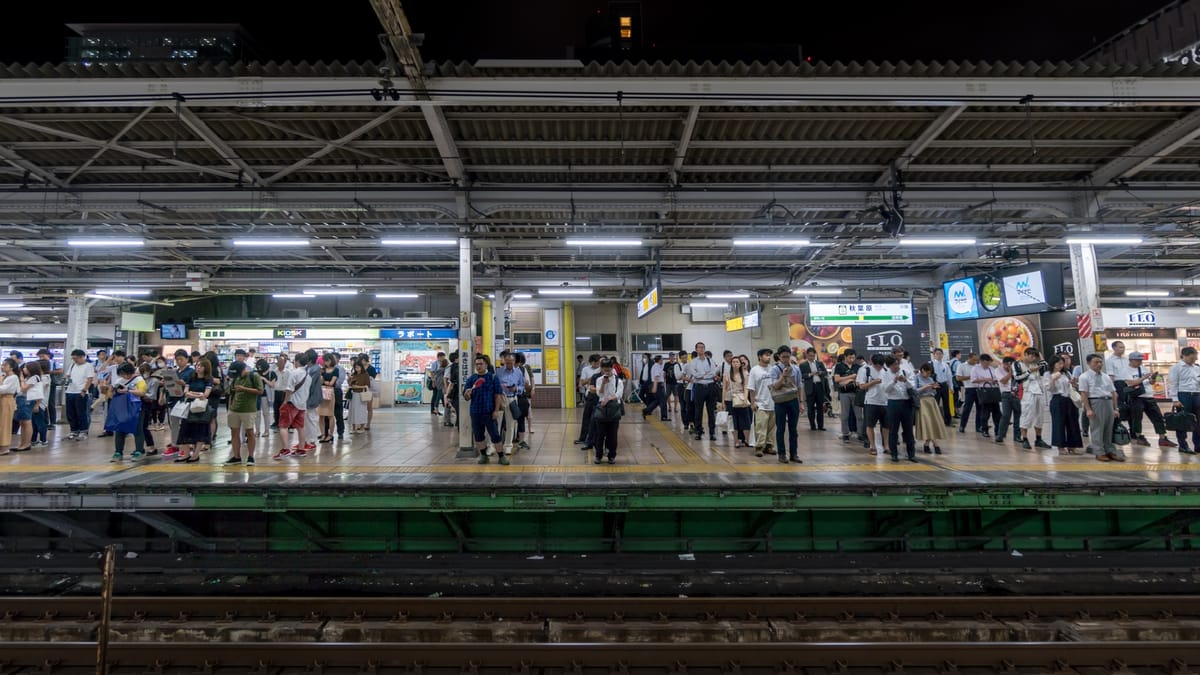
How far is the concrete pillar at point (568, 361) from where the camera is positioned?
1723 cm

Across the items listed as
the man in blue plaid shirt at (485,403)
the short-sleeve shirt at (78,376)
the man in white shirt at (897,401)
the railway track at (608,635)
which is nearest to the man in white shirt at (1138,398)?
the man in white shirt at (897,401)

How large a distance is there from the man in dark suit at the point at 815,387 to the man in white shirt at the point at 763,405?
3.29 m

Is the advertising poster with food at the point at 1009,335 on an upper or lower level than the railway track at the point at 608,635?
upper

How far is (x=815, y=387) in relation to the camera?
10.7 meters

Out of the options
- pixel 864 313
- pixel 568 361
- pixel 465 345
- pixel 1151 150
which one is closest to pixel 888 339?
pixel 864 313

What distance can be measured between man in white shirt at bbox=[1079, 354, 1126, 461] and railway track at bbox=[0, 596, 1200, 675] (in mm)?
2957

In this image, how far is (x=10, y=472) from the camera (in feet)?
21.1

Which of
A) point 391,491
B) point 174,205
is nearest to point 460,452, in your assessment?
point 391,491

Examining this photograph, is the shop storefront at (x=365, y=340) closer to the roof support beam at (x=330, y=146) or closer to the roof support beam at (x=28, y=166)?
the roof support beam at (x=28, y=166)

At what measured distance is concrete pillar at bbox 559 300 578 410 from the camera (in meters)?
17.2

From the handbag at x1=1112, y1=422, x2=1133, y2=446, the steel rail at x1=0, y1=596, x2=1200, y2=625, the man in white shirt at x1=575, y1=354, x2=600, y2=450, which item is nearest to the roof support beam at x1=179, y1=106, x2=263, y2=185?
the steel rail at x1=0, y1=596, x2=1200, y2=625

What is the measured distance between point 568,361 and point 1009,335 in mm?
15046

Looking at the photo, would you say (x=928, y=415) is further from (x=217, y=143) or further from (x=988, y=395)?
(x=217, y=143)
